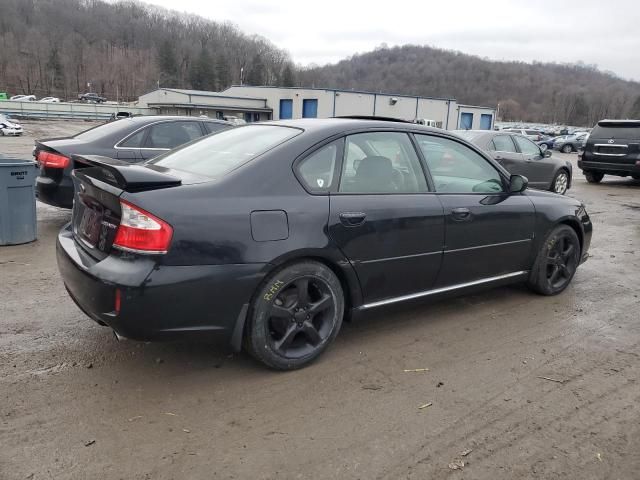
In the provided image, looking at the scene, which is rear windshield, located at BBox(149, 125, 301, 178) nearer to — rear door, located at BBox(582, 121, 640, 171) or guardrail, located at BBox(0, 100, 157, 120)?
rear door, located at BBox(582, 121, 640, 171)

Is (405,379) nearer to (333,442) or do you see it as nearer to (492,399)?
(492,399)

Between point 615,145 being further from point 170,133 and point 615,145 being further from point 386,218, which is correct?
point 386,218

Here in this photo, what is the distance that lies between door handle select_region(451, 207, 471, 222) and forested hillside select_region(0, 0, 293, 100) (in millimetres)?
120705

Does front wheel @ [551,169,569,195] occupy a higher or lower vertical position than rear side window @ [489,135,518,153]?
lower

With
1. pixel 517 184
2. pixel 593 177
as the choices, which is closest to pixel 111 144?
pixel 517 184

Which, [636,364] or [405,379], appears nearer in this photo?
[405,379]

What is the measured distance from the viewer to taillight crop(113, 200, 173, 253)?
104 inches

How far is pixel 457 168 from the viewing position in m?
4.17

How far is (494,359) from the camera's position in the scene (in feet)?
11.4

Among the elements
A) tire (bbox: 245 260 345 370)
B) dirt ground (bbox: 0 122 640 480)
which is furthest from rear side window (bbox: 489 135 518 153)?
tire (bbox: 245 260 345 370)

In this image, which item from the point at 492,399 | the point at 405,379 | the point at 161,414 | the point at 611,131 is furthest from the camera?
the point at 611,131

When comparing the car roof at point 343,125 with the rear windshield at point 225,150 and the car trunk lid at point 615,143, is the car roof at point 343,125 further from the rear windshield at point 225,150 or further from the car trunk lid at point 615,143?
the car trunk lid at point 615,143

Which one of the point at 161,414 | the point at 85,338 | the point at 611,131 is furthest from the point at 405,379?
the point at 611,131

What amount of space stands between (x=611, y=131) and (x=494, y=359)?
45.6 ft
